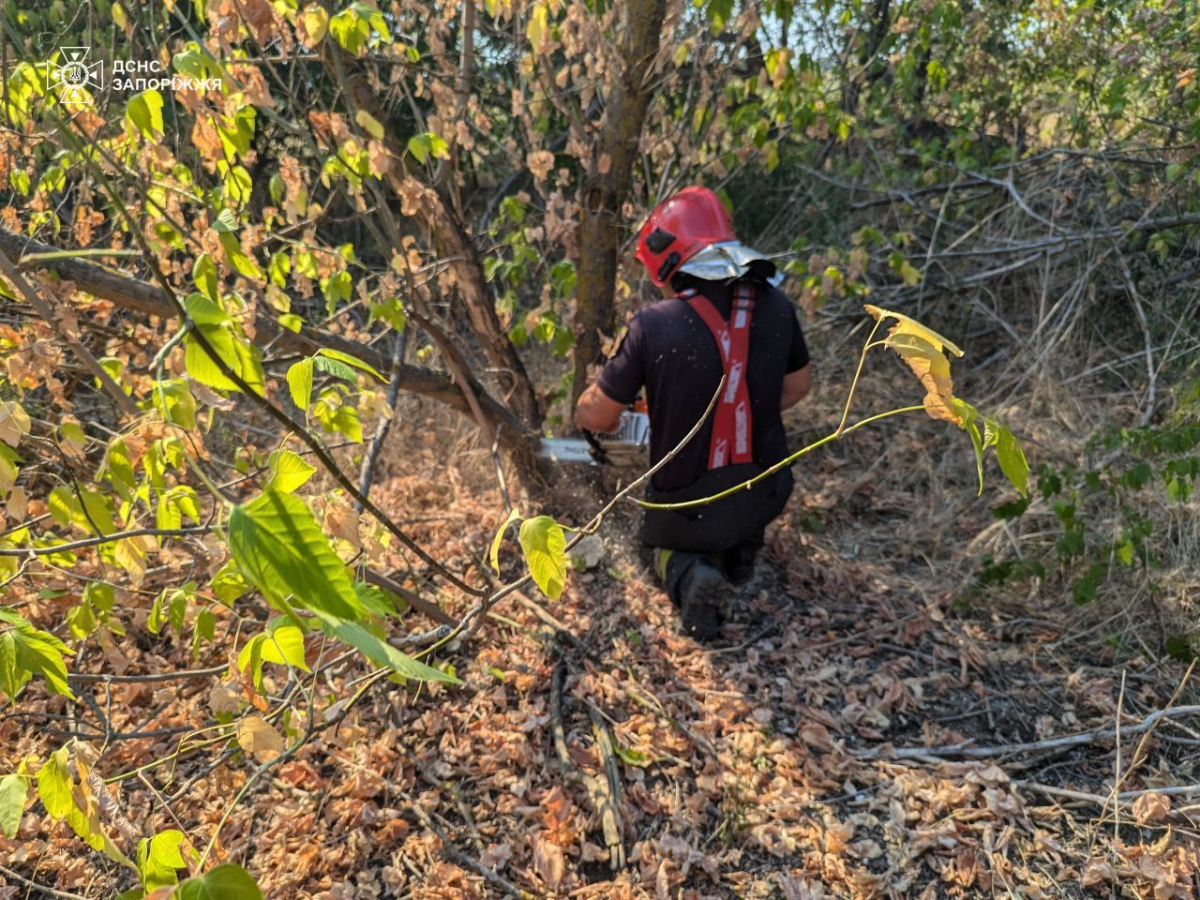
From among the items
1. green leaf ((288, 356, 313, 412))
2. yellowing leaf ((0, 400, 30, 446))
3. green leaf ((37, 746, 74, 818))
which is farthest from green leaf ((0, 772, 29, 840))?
green leaf ((288, 356, 313, 412))

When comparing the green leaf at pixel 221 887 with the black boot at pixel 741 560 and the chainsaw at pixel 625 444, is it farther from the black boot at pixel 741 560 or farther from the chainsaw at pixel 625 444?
the black boot at pixel 741 560

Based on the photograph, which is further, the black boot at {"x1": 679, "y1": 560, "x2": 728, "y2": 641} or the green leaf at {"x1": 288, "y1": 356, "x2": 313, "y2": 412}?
the black boot at {"x1": 679, "y1": 560, "x2": 728, "y2": 641}

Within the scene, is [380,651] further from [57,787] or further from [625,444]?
[625,444]

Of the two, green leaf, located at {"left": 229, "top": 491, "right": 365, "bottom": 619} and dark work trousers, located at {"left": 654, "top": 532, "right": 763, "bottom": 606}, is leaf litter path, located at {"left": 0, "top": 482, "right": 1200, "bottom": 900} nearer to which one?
dark work trousers, located at {"left": 654, "top": 532, "right": 763, "bottom": 606}

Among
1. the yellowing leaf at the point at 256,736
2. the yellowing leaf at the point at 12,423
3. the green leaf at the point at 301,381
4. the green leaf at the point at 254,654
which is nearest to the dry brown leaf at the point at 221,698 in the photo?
the yellowing leaf at the point at 256,736

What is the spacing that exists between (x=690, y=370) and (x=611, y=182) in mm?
953

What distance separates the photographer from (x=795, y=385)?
2.98 meters

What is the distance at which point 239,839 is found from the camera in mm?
1950

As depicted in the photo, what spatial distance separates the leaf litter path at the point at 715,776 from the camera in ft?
6.18

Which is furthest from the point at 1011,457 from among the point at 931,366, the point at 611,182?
the point at 611,182

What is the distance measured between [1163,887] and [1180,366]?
290cm

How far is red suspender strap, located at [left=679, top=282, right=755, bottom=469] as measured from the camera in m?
2.57

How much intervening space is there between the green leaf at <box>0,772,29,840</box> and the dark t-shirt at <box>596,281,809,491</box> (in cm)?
197

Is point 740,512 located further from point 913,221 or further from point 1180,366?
point 913,221
